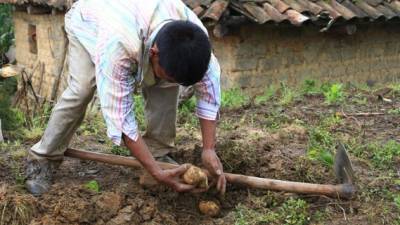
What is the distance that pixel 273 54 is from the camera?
29.2 ft

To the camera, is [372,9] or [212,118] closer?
[212,118]

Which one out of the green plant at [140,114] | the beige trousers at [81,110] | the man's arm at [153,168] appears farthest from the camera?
the green plant at [140,114]

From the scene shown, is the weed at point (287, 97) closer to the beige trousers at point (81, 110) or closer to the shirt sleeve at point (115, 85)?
the beige trousers at point (81, 110)

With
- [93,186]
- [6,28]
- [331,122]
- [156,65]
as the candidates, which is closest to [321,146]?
[331,122]

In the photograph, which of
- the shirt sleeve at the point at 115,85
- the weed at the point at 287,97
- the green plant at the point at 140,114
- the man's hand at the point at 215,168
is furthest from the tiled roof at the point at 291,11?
the shirt sleeve at the point at 115,85

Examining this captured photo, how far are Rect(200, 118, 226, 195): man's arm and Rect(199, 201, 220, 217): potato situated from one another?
0.10m

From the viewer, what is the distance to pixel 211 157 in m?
3.51

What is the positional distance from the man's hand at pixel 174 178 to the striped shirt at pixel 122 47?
264 mm

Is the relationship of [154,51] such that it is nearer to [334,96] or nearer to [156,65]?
[156,65]

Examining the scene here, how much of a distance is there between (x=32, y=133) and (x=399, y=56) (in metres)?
7.46

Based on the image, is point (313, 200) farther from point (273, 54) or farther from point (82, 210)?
point (273, 54)

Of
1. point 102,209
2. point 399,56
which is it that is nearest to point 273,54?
point 399,56

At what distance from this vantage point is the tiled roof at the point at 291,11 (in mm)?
7730

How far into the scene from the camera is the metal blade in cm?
Result: 357
